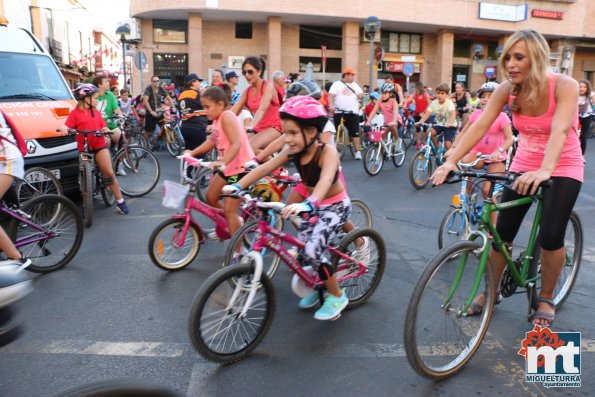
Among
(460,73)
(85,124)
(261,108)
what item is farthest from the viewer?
(460,73)

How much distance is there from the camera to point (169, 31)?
3419 cm

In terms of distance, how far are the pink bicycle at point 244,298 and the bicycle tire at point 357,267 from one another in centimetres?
7

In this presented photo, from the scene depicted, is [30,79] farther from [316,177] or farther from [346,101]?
[346,101]

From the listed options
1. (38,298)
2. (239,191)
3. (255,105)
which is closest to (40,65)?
(255,105)

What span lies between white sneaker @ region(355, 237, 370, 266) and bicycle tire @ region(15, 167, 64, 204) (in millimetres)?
3813

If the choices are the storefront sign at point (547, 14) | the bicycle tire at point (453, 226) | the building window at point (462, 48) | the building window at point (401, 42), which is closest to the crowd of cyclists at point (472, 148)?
the bicycle tire at point (453, 226)

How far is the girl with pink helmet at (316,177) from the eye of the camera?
3.31 meters

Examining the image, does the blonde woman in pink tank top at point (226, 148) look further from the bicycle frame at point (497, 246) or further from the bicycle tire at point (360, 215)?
the bicycle frame at point (497, 246)

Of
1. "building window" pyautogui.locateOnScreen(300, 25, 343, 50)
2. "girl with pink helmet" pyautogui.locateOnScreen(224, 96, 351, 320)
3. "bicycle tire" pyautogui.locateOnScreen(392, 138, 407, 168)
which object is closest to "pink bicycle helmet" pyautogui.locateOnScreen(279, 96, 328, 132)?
"girl with pink helmet" pyautogui.locateOnScreen(224, 96, 351, 320)

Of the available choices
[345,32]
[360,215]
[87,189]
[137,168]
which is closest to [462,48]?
[345,32]

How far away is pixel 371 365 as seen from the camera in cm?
319

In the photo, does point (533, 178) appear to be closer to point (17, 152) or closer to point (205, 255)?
point (205, 255)

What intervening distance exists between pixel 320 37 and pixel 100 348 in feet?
116

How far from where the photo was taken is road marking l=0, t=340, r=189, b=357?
3332 millimetres
